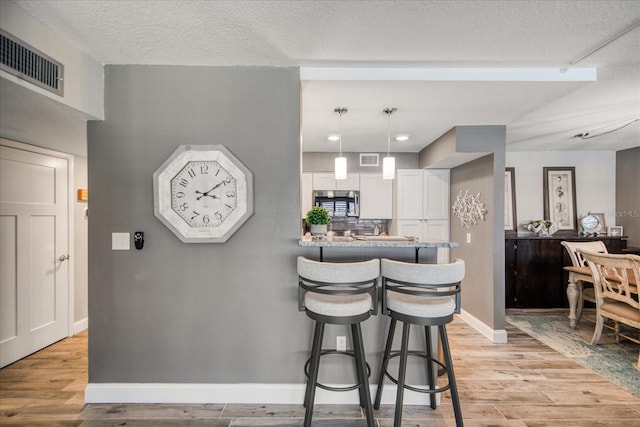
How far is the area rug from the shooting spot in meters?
2.57

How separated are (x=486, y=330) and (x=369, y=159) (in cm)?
275

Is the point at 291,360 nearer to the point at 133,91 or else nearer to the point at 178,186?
the point at 178,186

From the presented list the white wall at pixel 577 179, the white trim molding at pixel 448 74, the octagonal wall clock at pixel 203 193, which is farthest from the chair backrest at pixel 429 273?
the white wall at pixel 577 179

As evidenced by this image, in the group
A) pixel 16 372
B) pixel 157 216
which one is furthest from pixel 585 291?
pixel 16 372

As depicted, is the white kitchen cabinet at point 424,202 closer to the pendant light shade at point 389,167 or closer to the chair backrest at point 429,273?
the pendant light shade at point 389,167

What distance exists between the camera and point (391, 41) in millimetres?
1850

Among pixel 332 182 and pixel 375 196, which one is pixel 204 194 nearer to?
pixel 332 182

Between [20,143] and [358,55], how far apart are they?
123 inches

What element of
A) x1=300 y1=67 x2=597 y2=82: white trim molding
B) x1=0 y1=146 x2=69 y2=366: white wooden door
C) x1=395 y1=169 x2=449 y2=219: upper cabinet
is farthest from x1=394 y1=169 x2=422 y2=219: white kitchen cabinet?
x1=0 y1=146 x2=69 y2=366: white wooden door

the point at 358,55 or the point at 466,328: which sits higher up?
the point at 358,55

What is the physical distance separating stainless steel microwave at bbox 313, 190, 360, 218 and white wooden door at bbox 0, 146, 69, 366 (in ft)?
9.97

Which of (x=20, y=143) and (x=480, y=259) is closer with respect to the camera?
(x=20, y=143)

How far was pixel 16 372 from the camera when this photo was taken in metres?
2.57

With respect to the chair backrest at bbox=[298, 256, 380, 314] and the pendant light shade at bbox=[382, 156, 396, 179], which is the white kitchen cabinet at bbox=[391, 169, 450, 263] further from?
the chair backrest at bbox=[298, 256, 380, 314]
